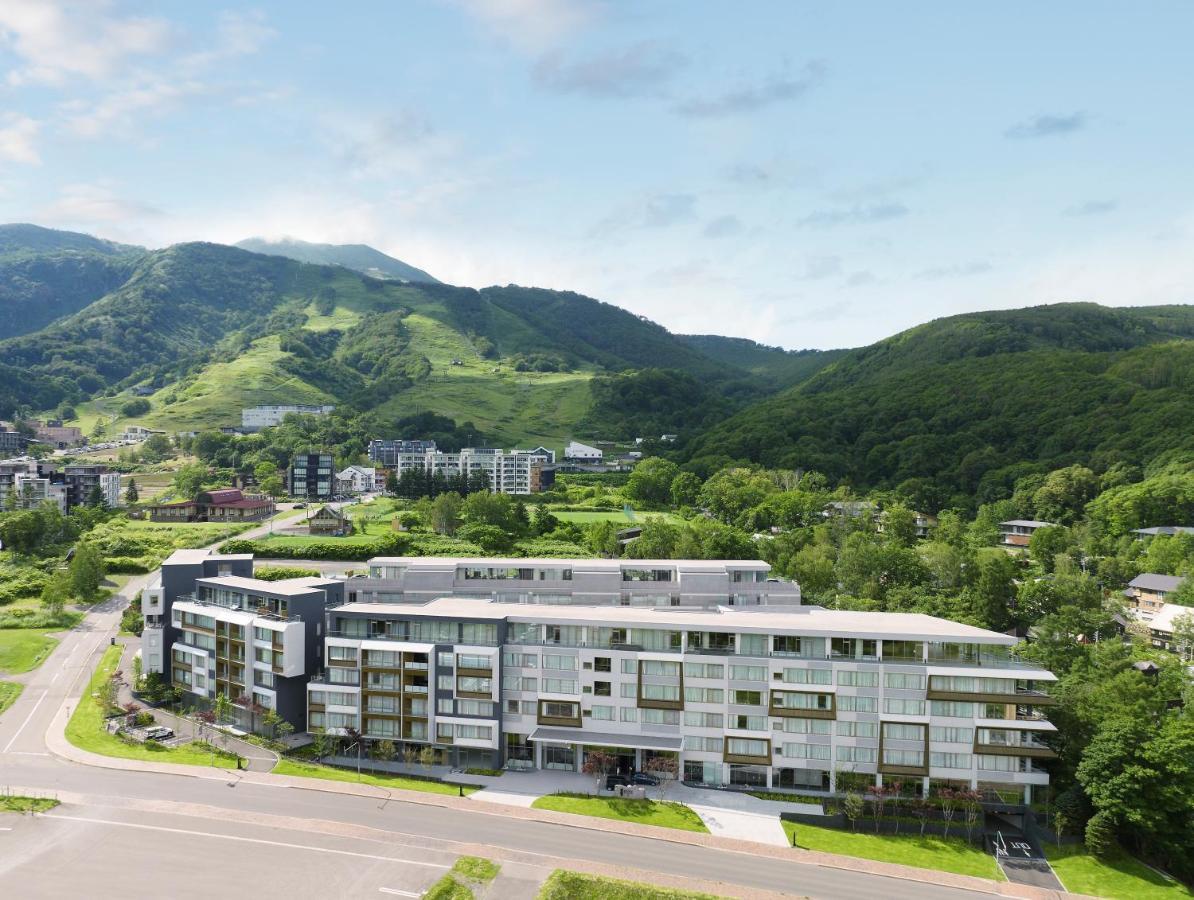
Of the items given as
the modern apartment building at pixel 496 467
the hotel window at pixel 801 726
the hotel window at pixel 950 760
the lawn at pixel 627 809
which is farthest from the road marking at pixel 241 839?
the modern apartment building at pixel 496 467

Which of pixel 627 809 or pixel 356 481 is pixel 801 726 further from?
pixel 356 481

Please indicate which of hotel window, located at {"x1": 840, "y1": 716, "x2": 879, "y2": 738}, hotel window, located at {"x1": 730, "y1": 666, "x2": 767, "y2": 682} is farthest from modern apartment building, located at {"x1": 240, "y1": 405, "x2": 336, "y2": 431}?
hotel window, located at {"x1": 840, "y1": 716, "x2": 879, "y2": 738}

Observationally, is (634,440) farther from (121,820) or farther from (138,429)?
(121,820)


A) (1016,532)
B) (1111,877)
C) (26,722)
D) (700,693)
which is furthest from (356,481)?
(1111,877)

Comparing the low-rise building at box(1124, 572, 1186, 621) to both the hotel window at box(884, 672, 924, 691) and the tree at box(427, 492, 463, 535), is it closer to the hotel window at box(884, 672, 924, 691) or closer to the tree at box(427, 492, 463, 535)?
the hotel window at box(884, 672, 924, 691)

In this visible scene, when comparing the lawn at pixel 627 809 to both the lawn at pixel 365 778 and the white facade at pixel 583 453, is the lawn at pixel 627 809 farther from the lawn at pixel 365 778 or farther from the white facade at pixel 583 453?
the white facade at pixel 583 453

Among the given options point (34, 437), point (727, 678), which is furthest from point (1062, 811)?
point (34, 437)
